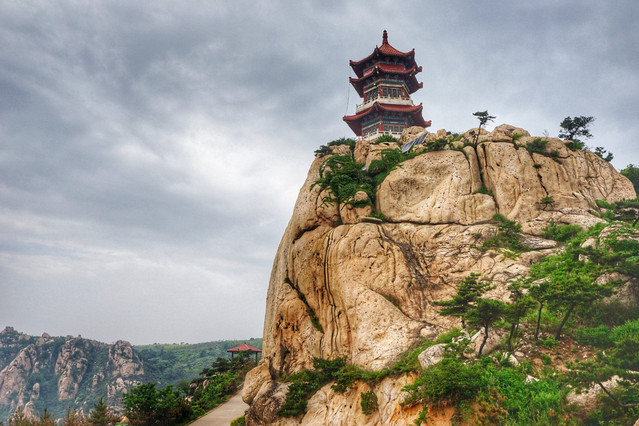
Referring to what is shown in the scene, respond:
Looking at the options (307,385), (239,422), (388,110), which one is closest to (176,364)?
(239,422)

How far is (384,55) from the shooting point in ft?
120

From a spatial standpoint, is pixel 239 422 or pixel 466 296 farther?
pixel 239 422

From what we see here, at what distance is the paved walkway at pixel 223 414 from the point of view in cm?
2150

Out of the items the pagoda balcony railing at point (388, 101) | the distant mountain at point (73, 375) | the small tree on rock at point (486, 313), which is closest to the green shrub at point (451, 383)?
the small tree on rock at point (486, 313)

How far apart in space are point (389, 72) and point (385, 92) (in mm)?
2310

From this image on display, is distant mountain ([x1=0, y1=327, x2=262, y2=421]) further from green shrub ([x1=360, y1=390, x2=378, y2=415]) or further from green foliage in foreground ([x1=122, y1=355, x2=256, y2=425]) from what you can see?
green shrub ([x1=360, y1=390, x2=378, y2=415])

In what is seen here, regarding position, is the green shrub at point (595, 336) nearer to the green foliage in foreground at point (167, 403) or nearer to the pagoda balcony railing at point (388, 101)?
the green foliage in foreground at point (167, 403)

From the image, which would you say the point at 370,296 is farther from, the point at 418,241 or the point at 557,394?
the point at 557,394

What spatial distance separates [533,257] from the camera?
53.8 ft

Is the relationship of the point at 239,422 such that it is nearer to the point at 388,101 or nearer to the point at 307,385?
the point at 307,385

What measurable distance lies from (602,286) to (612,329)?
1.60 meters

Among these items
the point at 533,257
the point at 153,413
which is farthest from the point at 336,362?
the point at 153,413

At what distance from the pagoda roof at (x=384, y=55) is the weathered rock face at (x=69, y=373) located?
69.4 meters

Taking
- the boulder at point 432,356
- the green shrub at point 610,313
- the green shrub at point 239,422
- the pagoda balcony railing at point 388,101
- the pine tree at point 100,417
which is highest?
the pagoda balcony railing at point 388,101
